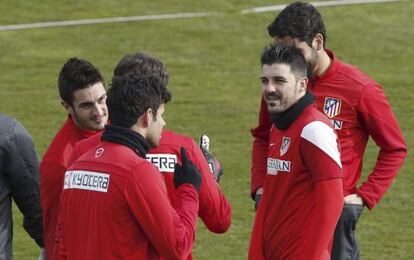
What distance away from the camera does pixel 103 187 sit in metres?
5.22

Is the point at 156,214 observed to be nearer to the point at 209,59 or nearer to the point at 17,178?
the point at 17,178

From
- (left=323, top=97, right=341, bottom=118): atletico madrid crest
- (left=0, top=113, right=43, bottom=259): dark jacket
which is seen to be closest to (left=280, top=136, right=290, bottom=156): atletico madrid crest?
(left=323, top=97, right=341, bottom=118): atletico madrid crest

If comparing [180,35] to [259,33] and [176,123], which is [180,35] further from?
[176,123]

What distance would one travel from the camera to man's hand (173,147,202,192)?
543 cm

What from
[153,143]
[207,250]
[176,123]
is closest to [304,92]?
[153,143]

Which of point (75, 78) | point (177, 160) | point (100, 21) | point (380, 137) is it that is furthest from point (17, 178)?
point (100, 21)

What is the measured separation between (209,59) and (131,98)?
38.9ft

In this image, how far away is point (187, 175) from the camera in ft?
17.9

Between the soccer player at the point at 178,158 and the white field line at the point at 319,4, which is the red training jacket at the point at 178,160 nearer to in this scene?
the soccer player at the point at 178,158

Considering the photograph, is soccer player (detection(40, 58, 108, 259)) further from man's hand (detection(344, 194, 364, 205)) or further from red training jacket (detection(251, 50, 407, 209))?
man's hand (detection(344, 194, 364, 205))

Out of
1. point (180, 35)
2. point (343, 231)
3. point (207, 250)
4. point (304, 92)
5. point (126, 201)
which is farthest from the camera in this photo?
point (180, 35)

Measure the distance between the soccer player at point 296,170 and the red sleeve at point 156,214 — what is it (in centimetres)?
91

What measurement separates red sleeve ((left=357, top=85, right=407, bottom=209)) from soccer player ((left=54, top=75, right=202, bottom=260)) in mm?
1828

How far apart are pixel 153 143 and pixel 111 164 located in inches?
9.1
